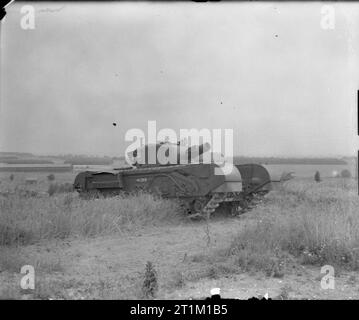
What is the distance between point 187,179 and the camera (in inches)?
408

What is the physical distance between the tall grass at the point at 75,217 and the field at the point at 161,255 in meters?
0.02

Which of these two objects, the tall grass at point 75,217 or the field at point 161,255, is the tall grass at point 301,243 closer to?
the field at point 161,255

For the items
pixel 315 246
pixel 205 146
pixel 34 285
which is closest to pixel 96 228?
Answer: pixel 34 285

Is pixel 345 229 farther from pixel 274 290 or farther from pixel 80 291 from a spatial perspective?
pixel 80 291

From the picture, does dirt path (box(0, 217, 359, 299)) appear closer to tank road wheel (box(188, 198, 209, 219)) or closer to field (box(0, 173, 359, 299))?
field (box(0, 173, 359, 299))

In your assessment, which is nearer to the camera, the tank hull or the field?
the field

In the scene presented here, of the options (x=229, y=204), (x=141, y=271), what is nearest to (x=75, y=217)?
(x=141, y=271)

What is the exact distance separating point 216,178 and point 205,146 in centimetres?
203

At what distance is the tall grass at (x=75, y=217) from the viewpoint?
22.6ft

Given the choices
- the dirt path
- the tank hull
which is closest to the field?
the dirt path

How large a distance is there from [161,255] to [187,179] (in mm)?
4226

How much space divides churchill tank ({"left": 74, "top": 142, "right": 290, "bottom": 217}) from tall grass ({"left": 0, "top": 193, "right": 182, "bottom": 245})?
22.8 inches

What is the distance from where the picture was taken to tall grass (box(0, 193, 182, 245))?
690 centimetres

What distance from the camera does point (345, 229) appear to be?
595 cm
